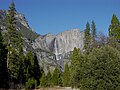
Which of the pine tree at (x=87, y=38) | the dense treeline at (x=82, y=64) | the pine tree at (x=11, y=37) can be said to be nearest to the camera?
the dense treeline at (x=82, y=64)

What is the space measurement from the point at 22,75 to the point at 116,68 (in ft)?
180

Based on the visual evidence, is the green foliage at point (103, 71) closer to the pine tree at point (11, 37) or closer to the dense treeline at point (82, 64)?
the dense treeline at point (82, 64)

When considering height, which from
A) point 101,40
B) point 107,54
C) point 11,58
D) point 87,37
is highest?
point 87,37

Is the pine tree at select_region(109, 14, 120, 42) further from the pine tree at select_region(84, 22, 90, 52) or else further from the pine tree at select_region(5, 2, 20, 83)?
the pine tree at select_region(5, 2, 20, 83)

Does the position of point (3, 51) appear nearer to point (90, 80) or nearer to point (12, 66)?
point (12, 66)

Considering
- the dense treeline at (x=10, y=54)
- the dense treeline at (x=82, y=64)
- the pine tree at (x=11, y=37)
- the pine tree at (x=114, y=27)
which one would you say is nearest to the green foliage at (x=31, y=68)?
the dense treeline at (x=82, y=64)

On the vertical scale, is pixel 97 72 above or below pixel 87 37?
below

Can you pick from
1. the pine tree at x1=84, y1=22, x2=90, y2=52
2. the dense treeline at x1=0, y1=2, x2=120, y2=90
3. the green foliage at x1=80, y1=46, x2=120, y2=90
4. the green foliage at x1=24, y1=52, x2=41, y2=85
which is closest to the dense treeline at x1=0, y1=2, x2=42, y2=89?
the dense treeline at x1=0, y1=2, x2=120, y2=90

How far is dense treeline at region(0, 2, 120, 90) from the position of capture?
26.2 m

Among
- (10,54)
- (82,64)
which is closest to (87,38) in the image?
(10,54)

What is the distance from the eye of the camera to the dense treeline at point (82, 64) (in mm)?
26219

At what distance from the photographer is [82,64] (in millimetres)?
32406

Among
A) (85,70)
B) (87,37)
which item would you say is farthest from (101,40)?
(85,70)

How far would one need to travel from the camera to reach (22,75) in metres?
78.5
